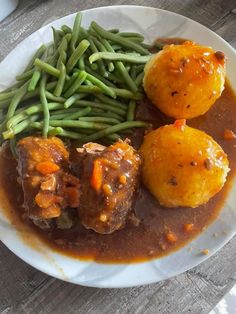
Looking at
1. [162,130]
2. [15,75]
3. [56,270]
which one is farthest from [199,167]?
[15,75]

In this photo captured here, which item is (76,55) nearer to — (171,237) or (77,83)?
(77,83)

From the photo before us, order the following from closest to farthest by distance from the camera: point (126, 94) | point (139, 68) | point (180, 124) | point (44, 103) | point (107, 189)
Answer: point (107, 189) → point (180, 124) → point (44, 103) → point (126, 94) → point (139, 68)

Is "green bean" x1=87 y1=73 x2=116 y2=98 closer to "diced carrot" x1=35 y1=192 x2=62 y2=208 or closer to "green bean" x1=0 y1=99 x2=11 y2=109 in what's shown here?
"green bean" x1=0 y1=99 x2=11 y2=109

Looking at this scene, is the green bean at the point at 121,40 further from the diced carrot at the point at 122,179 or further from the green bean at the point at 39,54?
the diced carrot at the point at 122,179

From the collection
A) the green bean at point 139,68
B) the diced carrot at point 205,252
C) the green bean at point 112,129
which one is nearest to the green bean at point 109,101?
the green bean at point 112,129

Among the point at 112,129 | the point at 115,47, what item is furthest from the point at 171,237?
the point at 115,47

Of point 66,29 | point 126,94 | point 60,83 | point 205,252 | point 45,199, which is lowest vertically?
point 205,252
